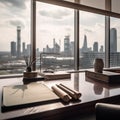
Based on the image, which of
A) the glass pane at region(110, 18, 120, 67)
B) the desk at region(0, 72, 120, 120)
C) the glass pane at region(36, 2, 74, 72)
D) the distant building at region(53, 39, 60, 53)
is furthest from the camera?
the glass pane at region(110, 18, 120, 67)

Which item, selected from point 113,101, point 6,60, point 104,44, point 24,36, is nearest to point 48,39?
point 24,36

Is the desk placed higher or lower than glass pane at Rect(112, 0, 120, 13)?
lower

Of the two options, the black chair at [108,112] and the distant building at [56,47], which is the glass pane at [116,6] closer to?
the distant building at [56,47]

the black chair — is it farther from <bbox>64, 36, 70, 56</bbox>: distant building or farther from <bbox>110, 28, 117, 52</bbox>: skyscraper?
<bbox>110, 28, 117, 52</bbox>: skyscraper

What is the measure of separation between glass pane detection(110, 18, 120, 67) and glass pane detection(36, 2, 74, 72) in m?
1.33

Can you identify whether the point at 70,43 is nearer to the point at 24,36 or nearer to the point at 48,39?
the point at 48,39

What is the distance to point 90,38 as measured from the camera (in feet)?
11.8

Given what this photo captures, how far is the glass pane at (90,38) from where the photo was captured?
3443 millimetres

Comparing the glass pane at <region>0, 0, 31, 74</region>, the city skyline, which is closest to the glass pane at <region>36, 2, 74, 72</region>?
the city skyline

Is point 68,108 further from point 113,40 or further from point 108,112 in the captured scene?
point 113,40

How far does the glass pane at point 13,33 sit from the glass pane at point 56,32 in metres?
0.25

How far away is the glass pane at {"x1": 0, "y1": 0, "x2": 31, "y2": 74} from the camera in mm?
2578

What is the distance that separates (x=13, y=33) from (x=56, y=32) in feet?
2.99

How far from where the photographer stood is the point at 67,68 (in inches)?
126
